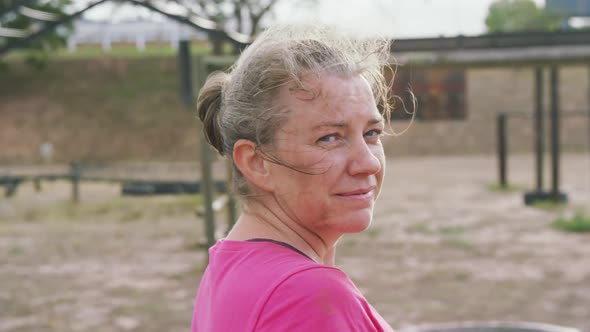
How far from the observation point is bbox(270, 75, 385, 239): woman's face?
0.95m

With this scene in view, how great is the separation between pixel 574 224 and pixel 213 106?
8.81 m

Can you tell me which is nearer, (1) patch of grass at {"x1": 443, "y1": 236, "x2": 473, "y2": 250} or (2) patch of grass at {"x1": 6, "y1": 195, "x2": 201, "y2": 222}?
(1) patch of grass at {"x1": 443, "y1": 236, "x2": 473, "y2": 250}

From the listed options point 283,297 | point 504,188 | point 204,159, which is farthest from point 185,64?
point 504,188

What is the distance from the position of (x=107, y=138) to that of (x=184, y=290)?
75.9ft

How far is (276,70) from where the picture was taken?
941 mm

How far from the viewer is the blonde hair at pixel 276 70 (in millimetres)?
948

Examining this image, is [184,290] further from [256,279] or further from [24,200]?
[24,200]

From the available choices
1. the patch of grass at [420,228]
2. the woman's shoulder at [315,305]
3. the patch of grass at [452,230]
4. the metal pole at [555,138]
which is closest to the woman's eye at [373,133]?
the woman's shoulder at [315,305]

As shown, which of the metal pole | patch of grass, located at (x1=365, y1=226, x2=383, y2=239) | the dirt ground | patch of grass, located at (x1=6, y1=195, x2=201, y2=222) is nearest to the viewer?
the dirt ground

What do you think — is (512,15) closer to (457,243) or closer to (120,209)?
(457,243)

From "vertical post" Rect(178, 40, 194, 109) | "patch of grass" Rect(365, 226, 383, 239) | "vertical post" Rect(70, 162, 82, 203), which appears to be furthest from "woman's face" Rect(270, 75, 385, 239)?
"vertical post" Rect(70, 162, 82, 203)

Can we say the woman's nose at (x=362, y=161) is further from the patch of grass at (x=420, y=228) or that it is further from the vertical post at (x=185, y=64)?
the patch of grass at (x=420, y=228)

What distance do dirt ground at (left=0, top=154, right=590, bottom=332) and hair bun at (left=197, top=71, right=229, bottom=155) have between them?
4.35 metres

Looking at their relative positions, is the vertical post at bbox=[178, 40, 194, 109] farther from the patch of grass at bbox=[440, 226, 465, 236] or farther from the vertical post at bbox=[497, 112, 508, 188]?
the vertical post at bbox=[497, 112, 508, 188]
